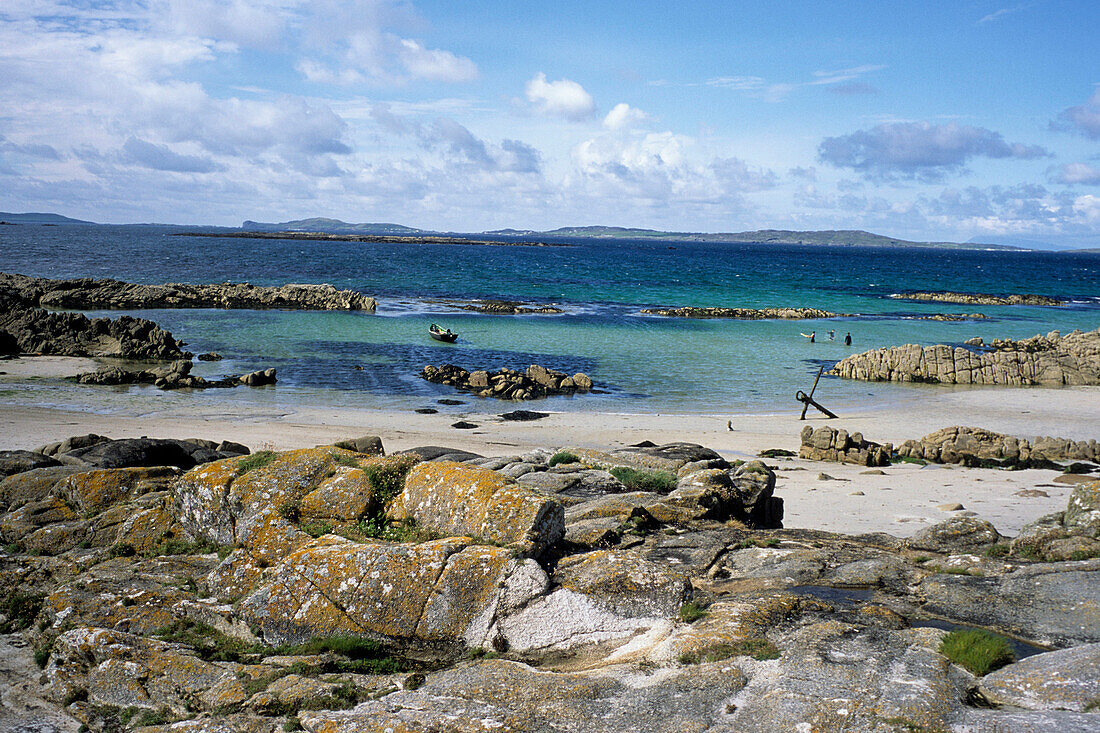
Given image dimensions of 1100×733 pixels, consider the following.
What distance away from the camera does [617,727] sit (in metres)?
6.29

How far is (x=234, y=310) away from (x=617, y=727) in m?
67.5

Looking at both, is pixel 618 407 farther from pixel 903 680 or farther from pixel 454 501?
pixel 903 680

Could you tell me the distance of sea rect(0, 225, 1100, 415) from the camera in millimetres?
35031

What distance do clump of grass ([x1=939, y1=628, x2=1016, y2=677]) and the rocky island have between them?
0.09ft

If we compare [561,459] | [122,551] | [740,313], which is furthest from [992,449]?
[740,313]

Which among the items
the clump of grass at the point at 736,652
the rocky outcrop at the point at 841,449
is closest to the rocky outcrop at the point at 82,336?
the rocky outcrop at the point at 841,449

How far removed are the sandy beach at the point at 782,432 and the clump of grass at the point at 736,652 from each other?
853 centimetres

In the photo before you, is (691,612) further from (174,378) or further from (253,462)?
(174,378)

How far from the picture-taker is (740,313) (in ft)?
244

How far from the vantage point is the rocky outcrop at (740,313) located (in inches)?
2880

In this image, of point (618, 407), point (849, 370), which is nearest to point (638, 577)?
point (618, 407)

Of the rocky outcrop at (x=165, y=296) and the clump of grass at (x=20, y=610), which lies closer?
the clump of grass at (x=20, y=610)

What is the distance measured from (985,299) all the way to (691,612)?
10119 cm

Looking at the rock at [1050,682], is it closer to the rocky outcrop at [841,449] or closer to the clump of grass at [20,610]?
the clump of grass at [20,610]
